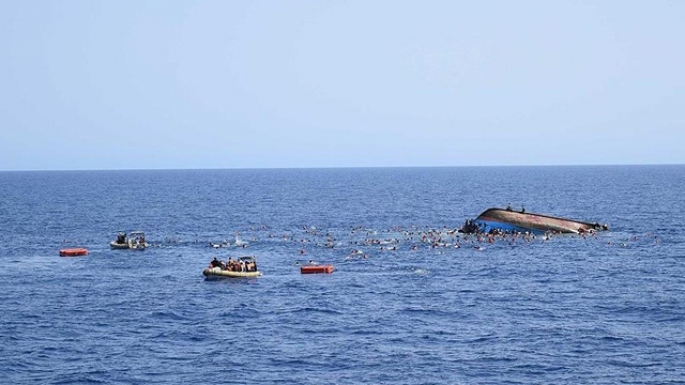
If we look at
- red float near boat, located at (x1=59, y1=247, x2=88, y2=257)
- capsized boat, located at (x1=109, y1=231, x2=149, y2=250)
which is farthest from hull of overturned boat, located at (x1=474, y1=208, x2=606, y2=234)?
red float near boat, located at (x1=59, y1=247, x2=88, y2=257)

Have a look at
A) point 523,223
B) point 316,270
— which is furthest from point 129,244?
point 523,223

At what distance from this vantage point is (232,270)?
86.3 metres

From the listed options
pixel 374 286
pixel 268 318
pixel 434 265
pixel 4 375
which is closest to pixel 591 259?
pixel 434 265

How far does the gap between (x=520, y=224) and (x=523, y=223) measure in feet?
1.56

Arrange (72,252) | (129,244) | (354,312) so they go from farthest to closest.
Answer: (129,244) < (72,252) < (354,312)

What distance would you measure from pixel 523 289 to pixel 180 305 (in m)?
28.2

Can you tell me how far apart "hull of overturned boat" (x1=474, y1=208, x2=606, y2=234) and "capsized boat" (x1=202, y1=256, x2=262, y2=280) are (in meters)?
43.9

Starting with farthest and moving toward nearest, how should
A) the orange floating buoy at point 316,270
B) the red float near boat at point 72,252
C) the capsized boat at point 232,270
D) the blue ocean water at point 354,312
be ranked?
1. the red float near boat at point 72,252
2. the orange floating buoy at point 316,270
3. the capsized boat at point 232,270
4. the blue ocean water at point 354,312

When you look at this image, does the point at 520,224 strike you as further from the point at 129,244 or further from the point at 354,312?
the point at 354,312

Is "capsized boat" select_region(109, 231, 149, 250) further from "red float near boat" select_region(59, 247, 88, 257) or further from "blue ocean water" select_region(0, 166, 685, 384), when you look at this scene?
"red float near boat" select_region(59, 247, 88, 257)

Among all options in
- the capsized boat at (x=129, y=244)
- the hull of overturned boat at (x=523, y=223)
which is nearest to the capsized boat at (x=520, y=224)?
the hull of overturned boat at (x=523, y=223)

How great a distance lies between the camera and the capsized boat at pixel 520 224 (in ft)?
399

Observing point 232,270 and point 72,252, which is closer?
point 232,270

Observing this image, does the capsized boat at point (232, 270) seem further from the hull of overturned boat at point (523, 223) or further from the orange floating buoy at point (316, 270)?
the hull of overturned boat at point (523, 223)
